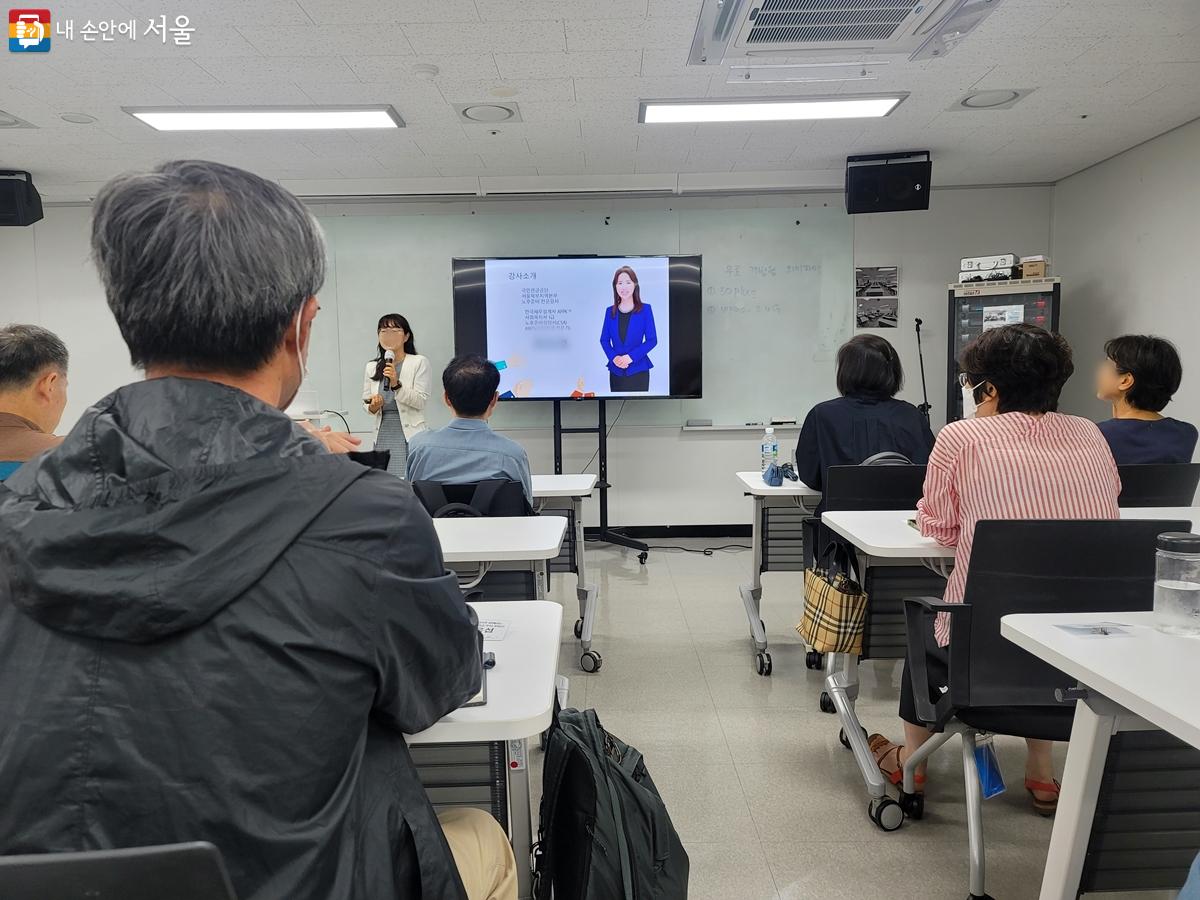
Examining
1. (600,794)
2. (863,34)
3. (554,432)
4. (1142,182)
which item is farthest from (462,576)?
(1142,182)

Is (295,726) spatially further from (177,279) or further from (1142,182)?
(1142,182)

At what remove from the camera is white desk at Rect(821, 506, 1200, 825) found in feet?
6.36

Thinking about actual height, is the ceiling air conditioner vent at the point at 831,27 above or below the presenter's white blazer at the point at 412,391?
above

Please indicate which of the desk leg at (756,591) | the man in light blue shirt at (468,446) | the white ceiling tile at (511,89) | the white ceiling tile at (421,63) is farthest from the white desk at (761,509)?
the white ceiling tile at (421,63)

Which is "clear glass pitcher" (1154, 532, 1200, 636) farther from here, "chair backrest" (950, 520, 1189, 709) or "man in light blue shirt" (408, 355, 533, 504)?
"man in light blue shirt" (408, 355, 533, 504)

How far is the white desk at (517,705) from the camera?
3.43ft

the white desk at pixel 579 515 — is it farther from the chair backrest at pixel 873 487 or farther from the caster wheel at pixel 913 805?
the caster wheel at pixel 913 805

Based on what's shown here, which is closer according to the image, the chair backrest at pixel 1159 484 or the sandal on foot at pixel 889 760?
the sandal on foot at pixel 889 760

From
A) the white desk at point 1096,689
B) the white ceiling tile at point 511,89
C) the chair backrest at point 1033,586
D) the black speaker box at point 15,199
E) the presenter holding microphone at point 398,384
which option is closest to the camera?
the white desk at point 1096,689

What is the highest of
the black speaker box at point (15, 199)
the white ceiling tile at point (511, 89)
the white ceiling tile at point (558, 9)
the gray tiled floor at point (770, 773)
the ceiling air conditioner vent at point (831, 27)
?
the white ceiling tile at point (511, 89)

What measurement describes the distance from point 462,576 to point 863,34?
249 cm

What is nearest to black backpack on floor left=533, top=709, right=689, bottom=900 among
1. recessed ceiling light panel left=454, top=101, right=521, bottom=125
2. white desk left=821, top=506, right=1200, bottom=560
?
white desk left=821, top=506, right=1200, bottom=560

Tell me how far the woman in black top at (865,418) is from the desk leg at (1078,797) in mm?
1821

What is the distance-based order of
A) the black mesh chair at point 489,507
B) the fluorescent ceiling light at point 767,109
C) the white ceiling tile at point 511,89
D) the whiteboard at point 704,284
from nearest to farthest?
the black mesh chair at point 489,507 → the white ceiling tile at point 511,89 → the fluorescent ceiling light at point 767,109 → the whiteboard at point 704,284
